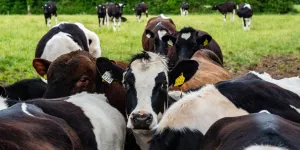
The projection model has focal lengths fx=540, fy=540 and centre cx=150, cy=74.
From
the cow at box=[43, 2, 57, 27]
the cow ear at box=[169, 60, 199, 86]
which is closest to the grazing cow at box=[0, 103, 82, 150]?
the cow ear at box=[169, 60, 199, 86]

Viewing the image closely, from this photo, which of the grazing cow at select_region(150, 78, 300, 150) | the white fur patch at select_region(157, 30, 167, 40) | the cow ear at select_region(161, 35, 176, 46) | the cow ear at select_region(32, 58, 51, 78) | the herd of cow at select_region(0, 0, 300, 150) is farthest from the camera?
the white fur patch at select_region(157, 30, 167, 40)

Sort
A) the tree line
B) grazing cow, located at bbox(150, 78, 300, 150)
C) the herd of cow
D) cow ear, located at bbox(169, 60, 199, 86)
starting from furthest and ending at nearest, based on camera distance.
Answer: the tree line, cow ear, located at bbox(169, 60, 199, 86), grazing cow, located at bbox(150, 78, 300, 150), the herd of cow

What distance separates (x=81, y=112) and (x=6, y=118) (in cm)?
116

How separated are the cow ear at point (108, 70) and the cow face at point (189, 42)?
410 centimetres

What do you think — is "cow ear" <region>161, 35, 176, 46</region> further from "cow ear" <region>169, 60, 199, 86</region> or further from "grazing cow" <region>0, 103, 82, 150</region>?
"grazing cow" <region>0, 103, 82, 150</region>

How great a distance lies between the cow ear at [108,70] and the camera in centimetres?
573

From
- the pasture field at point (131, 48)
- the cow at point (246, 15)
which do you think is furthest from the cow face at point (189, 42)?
the cow at point (246, 15)

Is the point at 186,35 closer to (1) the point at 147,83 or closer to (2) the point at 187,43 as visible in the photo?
(2) the point at 187,43

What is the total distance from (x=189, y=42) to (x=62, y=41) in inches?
92.7

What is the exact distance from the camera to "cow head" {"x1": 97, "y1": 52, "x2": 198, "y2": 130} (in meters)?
→ 4.83

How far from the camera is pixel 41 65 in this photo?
6.81 meters

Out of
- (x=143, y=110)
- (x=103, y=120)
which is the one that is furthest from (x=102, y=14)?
(x=143, y=110)

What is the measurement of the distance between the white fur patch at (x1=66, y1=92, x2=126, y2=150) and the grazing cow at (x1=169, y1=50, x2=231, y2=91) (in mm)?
1267

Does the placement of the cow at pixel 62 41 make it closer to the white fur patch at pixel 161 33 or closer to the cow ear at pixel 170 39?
the cow ear at pixel 170 39
